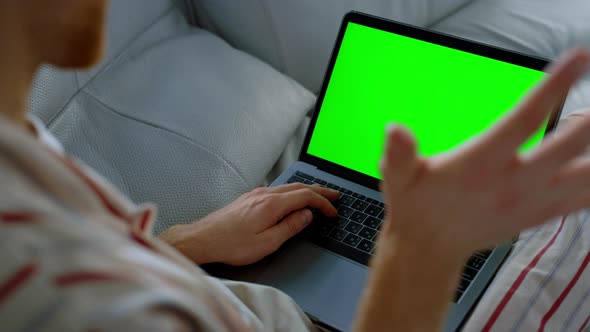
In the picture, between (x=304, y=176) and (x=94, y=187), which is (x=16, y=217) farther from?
(x=304, y=176)

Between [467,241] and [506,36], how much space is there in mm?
1111

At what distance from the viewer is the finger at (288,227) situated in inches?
36.8

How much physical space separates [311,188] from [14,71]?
611 mm

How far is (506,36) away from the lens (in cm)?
147

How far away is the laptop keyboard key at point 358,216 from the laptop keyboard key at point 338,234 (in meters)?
0.03

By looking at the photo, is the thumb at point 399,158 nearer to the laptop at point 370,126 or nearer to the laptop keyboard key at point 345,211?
the laptop at point 370,126

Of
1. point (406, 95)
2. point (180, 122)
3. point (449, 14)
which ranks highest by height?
point (449, 14)

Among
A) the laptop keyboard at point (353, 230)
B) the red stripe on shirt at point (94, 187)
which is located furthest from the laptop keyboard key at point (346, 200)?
the red stripe on shirt at point (94, 187)

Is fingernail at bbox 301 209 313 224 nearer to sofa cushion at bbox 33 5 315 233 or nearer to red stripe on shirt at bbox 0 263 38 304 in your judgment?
sofa cushion at bbox 33 5 315 233

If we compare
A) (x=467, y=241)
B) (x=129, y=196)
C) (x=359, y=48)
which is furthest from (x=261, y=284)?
(x=467, y=241)

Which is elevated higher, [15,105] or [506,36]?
[506,36]

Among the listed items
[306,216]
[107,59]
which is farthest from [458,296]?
[107,59]

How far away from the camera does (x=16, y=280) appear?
1.23ft

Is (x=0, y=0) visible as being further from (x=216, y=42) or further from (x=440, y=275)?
(x=216, y=42)
